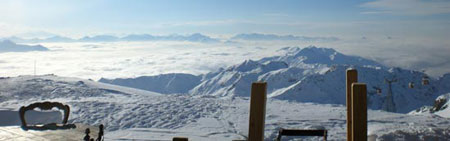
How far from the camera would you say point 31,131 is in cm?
581

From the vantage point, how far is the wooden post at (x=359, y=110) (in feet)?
6.04

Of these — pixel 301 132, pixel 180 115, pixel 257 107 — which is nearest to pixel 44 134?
pixel 301 132

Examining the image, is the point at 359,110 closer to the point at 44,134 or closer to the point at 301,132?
the point at 301,132

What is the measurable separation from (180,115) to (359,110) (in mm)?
17702

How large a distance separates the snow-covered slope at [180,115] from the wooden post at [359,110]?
10.9 meters

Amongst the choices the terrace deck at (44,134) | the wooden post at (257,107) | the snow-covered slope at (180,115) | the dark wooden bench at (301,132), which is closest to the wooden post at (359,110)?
the wooden post at (257,107)

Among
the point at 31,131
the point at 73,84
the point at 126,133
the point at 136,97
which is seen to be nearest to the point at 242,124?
the point at 126,133

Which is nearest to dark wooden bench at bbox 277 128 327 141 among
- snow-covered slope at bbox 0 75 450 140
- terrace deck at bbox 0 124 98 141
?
terrace deck at bbox 0 124 98 141

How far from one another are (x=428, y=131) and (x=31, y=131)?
6008mm

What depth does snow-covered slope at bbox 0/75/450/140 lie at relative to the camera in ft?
51.4

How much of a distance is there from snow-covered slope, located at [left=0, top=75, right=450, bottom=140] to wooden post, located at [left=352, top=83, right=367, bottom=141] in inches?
430

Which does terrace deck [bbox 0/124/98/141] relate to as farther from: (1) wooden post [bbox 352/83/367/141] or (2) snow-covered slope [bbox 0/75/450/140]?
(2) snow-covered slope [bbox 0/75/450/140]

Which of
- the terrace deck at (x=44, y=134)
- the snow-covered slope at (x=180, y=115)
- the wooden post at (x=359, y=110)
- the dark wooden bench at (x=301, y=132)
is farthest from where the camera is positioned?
the snow-covered slope at (x=180, y=115)

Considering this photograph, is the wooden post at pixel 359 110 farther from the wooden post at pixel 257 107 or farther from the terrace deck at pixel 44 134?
the terrace deck at pixel 44 134
